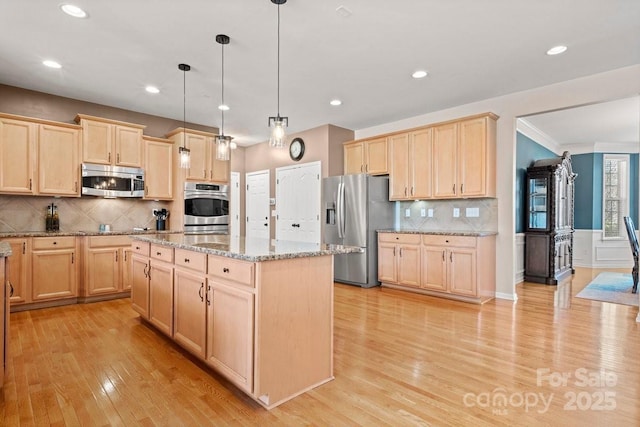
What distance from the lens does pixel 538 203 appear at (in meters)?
5.78

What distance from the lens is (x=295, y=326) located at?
2072 mm

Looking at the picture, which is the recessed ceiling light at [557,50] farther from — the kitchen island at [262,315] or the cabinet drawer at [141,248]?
the cabinet drawer at [141,248]

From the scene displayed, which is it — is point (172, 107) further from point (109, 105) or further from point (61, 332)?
point (61, 332)

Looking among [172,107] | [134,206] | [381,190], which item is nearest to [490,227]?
[381,190]

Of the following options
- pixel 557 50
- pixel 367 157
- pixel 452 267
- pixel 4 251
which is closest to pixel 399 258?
pixel 452 267

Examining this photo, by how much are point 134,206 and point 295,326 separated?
406 centimetres

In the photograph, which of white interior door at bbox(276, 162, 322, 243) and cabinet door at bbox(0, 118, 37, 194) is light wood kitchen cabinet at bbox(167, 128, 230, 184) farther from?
cabinet door at bbox(0, 118, 37, 194)

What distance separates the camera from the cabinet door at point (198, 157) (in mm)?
5176

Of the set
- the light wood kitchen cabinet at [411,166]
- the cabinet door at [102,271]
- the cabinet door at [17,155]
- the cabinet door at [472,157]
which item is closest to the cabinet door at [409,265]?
the light wood kitchen cabinet at [411,166]

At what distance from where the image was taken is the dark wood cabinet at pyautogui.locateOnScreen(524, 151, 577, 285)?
5.54 m

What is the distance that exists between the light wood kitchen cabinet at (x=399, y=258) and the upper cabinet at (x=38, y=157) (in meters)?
4.20

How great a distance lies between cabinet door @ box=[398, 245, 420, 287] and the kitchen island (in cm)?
272

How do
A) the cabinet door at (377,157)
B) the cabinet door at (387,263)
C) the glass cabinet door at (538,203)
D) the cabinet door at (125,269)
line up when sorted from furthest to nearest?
the glass cabinet door at (538,203)
the cabinet door at (377,157)
the cabinet door at (387,263)
the cabinet door at (125,269)

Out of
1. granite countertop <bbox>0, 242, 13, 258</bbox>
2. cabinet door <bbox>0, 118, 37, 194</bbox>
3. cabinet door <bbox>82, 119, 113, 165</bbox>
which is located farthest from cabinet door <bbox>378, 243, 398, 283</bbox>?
cabinet door <bbox>0, 118, 37, 194</bbox>
